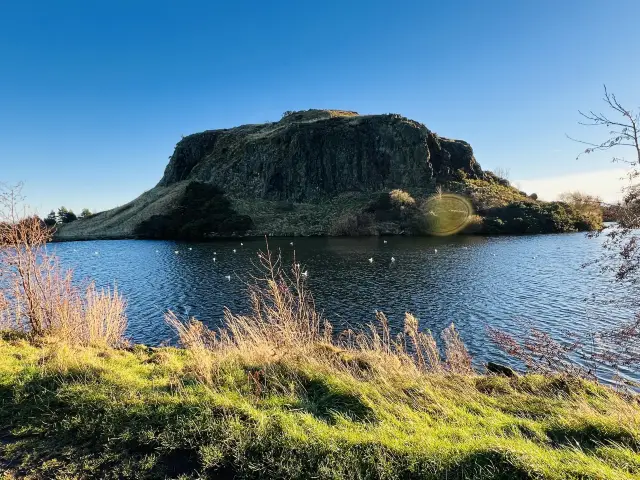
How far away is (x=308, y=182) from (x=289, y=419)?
108 meters

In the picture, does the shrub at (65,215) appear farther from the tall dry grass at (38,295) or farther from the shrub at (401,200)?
the tall dry grass at (38,295)

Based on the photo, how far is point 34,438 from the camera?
6.38 metres

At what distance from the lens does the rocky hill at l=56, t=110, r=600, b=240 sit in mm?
91062

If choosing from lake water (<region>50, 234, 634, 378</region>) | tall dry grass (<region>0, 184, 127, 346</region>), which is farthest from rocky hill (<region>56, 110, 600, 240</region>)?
tall dry grass (<region>0, 184, 127, 346</region>)

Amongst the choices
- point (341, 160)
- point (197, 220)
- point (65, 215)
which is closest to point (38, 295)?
point (197, 220)

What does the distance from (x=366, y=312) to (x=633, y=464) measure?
62.6 feet

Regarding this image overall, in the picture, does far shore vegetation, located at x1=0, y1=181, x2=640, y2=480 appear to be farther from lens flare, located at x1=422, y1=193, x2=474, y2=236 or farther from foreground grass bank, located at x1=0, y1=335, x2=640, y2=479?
lens flare, located at x1=422, y1=193, x2=474, y2=236

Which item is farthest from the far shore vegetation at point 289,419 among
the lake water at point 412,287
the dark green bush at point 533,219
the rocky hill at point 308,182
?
the dark green bush at point 533,219

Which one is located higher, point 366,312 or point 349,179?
point 349,179

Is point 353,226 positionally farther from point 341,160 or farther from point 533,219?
point 533,219

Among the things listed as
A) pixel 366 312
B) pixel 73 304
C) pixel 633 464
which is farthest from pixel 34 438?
pixel 366 312

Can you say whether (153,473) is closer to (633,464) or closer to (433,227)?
(633,464)

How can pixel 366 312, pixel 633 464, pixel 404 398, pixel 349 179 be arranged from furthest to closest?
1. pixel 349 179
2. pixel 366 312
3. pixel 404 398
4. pixel 633 464

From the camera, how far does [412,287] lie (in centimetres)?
3116
